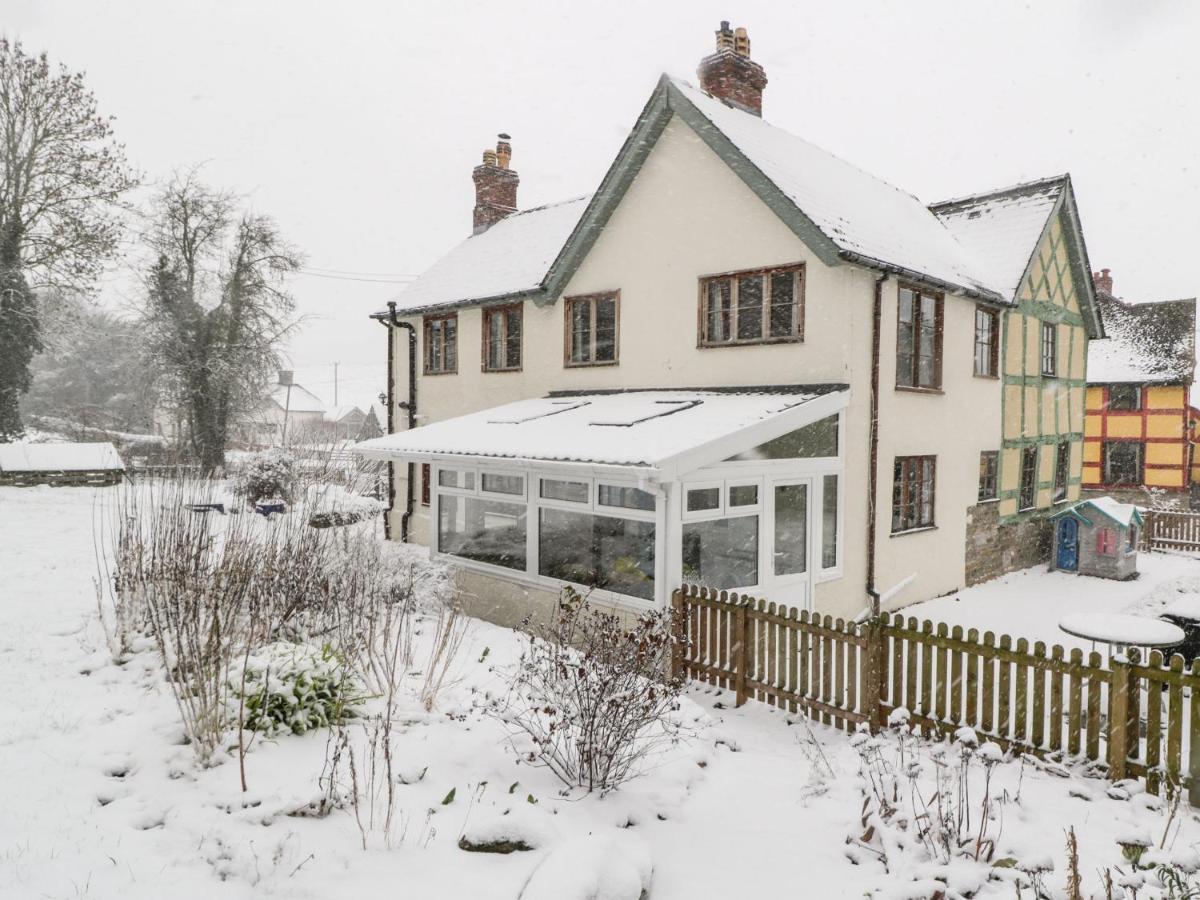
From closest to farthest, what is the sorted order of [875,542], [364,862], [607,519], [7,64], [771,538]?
[364,862], [771,538], [607,519], [875,542], [7,64]

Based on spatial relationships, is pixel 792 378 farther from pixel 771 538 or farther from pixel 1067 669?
pixel 1067 669

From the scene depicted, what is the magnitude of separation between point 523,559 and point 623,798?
6426 millimetres

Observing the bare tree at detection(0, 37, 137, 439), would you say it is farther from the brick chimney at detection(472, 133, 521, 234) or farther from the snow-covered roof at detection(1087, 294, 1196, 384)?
the snow-covered roof at detection(1087, 294, 1196, 384)

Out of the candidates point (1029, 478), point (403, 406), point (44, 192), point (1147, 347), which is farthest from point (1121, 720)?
point (44, 192)

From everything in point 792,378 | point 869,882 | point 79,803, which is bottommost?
point 869,882

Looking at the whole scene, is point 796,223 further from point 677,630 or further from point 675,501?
point 677,630

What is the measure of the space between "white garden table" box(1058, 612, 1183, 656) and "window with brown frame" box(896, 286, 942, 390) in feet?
15.6

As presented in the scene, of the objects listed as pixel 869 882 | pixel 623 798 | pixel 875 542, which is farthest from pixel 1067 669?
pixel 875 542

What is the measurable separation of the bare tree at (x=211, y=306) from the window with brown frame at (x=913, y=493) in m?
26.1

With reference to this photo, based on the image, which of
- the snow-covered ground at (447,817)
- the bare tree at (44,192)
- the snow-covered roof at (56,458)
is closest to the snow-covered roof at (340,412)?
the bare tree at (44,192)

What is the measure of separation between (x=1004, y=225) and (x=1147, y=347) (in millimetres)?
14756

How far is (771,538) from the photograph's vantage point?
384 inches

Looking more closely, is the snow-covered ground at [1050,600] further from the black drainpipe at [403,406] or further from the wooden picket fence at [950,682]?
the black drainpipe at [403,406]

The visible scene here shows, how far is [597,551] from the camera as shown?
10641mm
